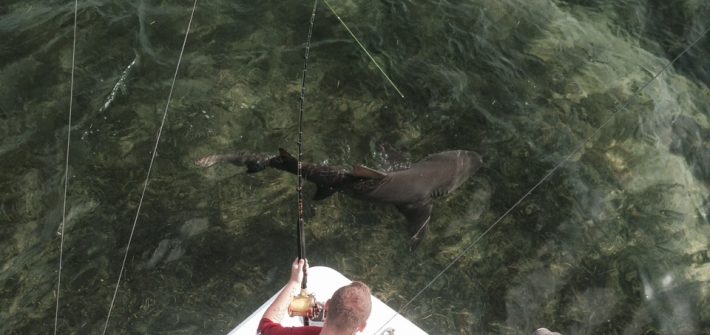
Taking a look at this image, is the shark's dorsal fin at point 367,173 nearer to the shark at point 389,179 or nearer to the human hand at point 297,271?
the shark at point 389,179

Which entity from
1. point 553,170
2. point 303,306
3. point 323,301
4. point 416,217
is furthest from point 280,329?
point 553,170

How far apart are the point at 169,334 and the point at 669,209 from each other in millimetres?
5977

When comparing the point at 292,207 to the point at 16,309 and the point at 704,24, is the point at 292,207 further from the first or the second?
the point at 704,24

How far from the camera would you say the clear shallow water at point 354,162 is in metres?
6.03

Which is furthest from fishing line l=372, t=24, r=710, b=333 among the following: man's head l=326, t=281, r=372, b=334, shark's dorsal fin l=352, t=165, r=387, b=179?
man's head l=326, t=281, r=372, b=334

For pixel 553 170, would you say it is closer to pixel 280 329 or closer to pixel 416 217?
pixel 416 217

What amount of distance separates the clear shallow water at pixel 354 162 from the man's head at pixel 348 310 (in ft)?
7.71

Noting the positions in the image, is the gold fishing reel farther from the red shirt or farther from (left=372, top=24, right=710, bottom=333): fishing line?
(left=372, top=24, right=710, bottom=333): fishing line

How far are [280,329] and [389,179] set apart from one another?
8.62 ft

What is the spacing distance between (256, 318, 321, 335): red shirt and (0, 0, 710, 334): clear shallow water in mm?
1640

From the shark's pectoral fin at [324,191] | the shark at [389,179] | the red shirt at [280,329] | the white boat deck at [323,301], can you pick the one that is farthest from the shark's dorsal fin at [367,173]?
the red shirt at [280,329]

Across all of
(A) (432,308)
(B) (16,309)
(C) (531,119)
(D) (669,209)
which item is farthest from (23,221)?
(D) (669,209)

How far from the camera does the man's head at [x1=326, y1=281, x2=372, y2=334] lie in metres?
3.65

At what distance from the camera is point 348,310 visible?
3.65 m
